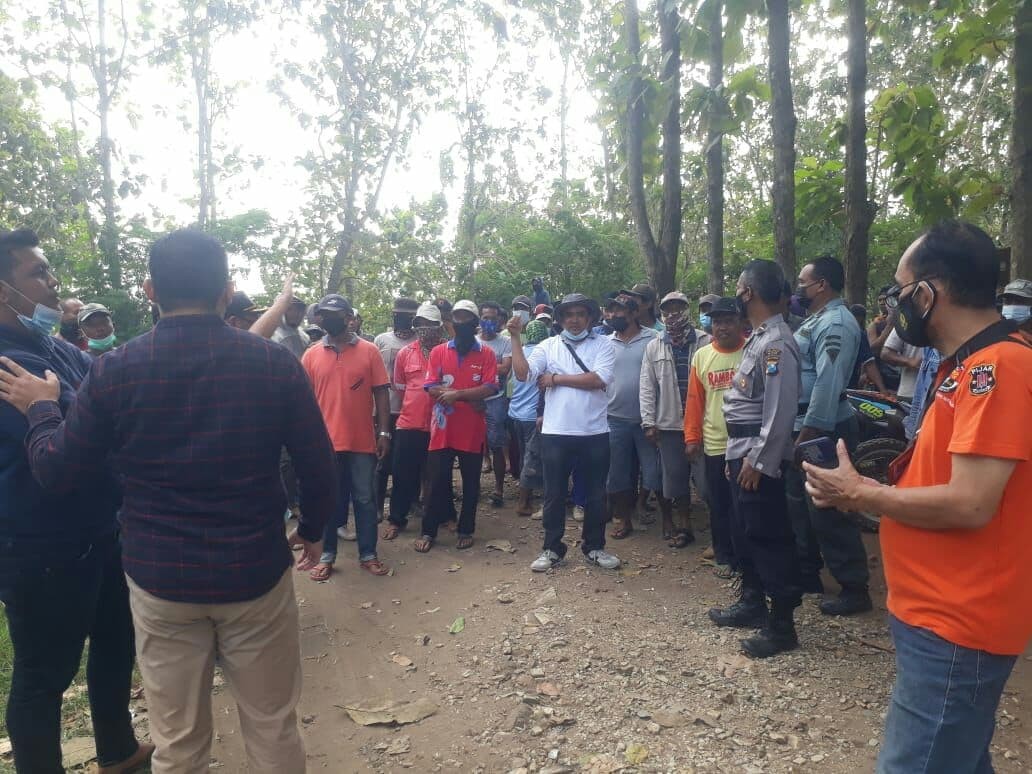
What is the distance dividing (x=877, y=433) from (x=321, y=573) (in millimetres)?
4875

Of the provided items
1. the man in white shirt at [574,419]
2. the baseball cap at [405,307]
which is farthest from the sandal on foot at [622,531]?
the baseball cap at [405,307]

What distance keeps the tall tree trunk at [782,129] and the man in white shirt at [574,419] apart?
207 centimetres

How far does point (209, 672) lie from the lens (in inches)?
90.3

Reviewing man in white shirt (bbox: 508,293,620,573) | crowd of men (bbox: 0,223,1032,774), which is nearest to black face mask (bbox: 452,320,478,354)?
man in white shirt (bbox: 508,293,620,573)

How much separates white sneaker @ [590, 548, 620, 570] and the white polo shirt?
93 cm

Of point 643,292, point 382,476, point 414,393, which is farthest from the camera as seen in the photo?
point 382,476

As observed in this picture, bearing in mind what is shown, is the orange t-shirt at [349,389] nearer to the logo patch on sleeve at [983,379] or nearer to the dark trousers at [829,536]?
the dark trousers at [829,536]

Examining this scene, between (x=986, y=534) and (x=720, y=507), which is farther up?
(x=986, y=534)

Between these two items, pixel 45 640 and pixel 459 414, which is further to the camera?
pixel 459 414

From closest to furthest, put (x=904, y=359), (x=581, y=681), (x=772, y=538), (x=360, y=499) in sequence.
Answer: (x=581, y=681) → (x=772, y=538) → (x=360, y=499) → (x=904, y=359)

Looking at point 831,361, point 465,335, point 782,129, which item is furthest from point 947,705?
point 782,129

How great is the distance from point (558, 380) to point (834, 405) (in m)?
1.92

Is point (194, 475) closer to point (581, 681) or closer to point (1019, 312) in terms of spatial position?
point (581, 681)

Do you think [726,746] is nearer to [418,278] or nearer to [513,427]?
[513,427]
